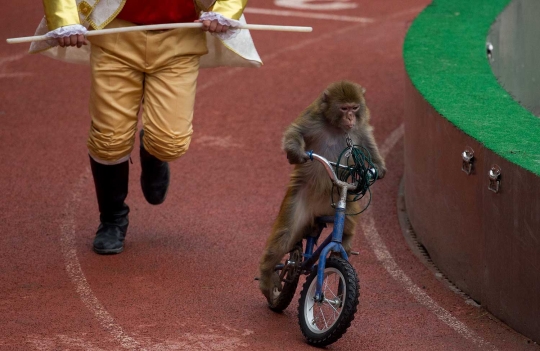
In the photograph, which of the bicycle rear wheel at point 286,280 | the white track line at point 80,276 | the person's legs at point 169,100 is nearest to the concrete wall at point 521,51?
the person's legs at point 169,100

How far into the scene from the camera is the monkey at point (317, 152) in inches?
230

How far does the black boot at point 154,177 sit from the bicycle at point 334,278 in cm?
182

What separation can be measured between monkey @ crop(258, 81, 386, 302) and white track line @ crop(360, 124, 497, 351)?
86cm

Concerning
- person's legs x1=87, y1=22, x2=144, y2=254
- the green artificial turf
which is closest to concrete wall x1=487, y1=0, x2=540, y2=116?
the green artificial turf

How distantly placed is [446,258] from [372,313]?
0.91m

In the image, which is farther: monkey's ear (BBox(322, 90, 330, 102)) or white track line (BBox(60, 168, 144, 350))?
white track line (BBox(60, 168, 144, 350))

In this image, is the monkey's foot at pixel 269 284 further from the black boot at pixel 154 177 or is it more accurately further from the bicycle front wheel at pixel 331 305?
the black boot at pixel 154 177

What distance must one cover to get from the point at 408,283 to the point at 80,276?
2266mm

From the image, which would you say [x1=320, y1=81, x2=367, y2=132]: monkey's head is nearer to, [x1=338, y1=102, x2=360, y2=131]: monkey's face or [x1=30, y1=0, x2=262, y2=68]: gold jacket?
[x1=338, y1=102, x2=360, y2=131]: monkey's face

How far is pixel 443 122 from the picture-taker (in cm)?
704

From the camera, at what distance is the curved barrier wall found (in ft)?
19.7

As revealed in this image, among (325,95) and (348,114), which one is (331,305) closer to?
(348,114)

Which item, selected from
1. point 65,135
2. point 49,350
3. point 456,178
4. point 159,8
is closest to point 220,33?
point 159,8

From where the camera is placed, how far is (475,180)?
21.4ft
